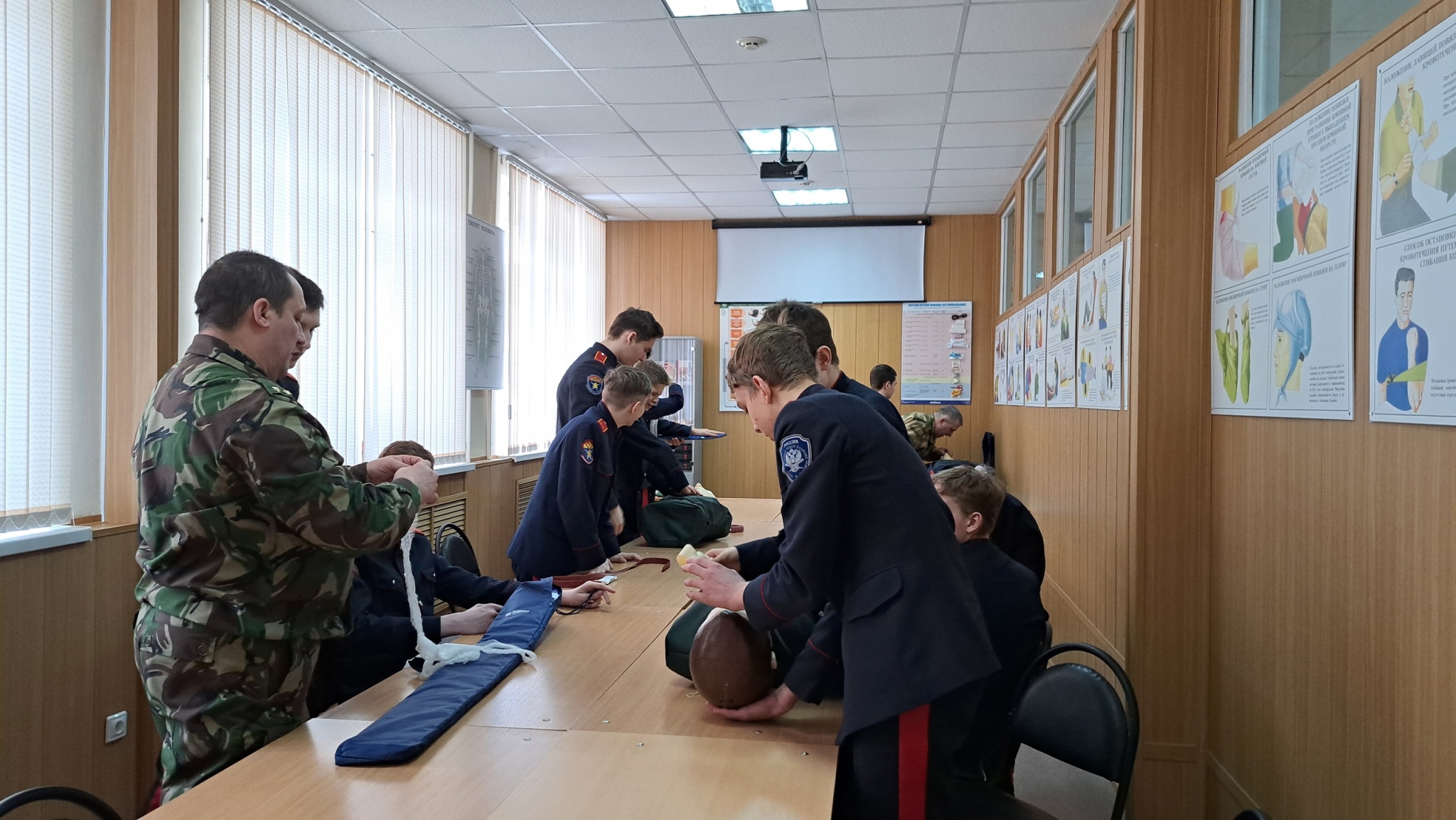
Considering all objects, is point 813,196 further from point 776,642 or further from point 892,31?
point 776,642

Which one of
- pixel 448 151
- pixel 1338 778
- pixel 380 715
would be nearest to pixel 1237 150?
pixel 1338 778

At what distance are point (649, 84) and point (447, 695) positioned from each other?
12.1 ft

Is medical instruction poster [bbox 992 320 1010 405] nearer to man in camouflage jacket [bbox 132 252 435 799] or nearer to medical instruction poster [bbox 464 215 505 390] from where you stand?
medical instruction poster [bbox 464 215 505 390]

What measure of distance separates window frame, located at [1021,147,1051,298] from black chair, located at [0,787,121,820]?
5.06 metres

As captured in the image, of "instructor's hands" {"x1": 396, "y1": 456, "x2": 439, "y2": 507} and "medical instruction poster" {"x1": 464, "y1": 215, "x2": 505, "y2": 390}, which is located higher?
"medical instruction poster" {"x1": 464, "y1": 215, "x2": 505, "y2": 390}

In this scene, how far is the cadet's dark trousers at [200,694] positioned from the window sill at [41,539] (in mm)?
1106

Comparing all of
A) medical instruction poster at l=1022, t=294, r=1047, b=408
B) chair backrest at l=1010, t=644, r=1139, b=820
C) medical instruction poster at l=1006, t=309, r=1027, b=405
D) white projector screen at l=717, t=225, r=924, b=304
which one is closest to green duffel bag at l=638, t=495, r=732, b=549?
chair backrest at l=1010, t=644, r=1139, b=820

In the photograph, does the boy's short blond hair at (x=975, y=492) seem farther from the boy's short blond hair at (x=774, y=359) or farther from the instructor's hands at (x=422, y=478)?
the instructor's hands at (x=422, y=478)

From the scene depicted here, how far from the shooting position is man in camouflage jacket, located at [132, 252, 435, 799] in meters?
1.77

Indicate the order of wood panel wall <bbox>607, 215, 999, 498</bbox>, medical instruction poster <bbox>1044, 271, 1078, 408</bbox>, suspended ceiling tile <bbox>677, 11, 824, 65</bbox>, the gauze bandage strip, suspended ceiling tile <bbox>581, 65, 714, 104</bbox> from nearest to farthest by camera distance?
the gauze bandage strip < suspended ceiling tile <bbox>677, 11, 824, 65</bbox> < medical instruction poster <bbox>1044, 271, 1078, 408</bbox> < suspended ceiling tile <bbox>581, 65, 714, 104</bbox> < wood panel wall <bbox>607, 215, 999, 498</bbox>

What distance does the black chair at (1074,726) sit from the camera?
2.00 metres

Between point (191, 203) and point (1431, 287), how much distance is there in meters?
3.82

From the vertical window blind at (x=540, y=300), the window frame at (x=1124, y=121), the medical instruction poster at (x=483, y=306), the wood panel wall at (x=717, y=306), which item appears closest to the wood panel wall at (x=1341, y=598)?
the window frame at (x=1124, y=121)

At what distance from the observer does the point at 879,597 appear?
65.9 inches
